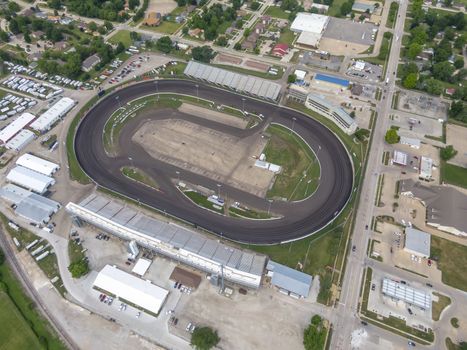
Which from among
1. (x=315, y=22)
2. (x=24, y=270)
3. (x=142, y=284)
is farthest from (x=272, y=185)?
(x=315, y=22)

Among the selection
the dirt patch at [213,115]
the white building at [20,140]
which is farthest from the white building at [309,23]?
the white building at [20,140]

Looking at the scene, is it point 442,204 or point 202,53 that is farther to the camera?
point 202,53

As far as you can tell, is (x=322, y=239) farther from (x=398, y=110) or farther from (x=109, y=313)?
(x=398, y=110)

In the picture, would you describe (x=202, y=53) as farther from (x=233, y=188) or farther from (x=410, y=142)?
(x=410, y=142)

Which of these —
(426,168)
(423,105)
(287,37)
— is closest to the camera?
(426,168)

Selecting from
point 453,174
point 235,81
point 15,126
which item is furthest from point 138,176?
point 453,174

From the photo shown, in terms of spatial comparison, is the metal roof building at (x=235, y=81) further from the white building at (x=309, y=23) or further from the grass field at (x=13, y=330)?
the grass field at (x=13, y=330)
